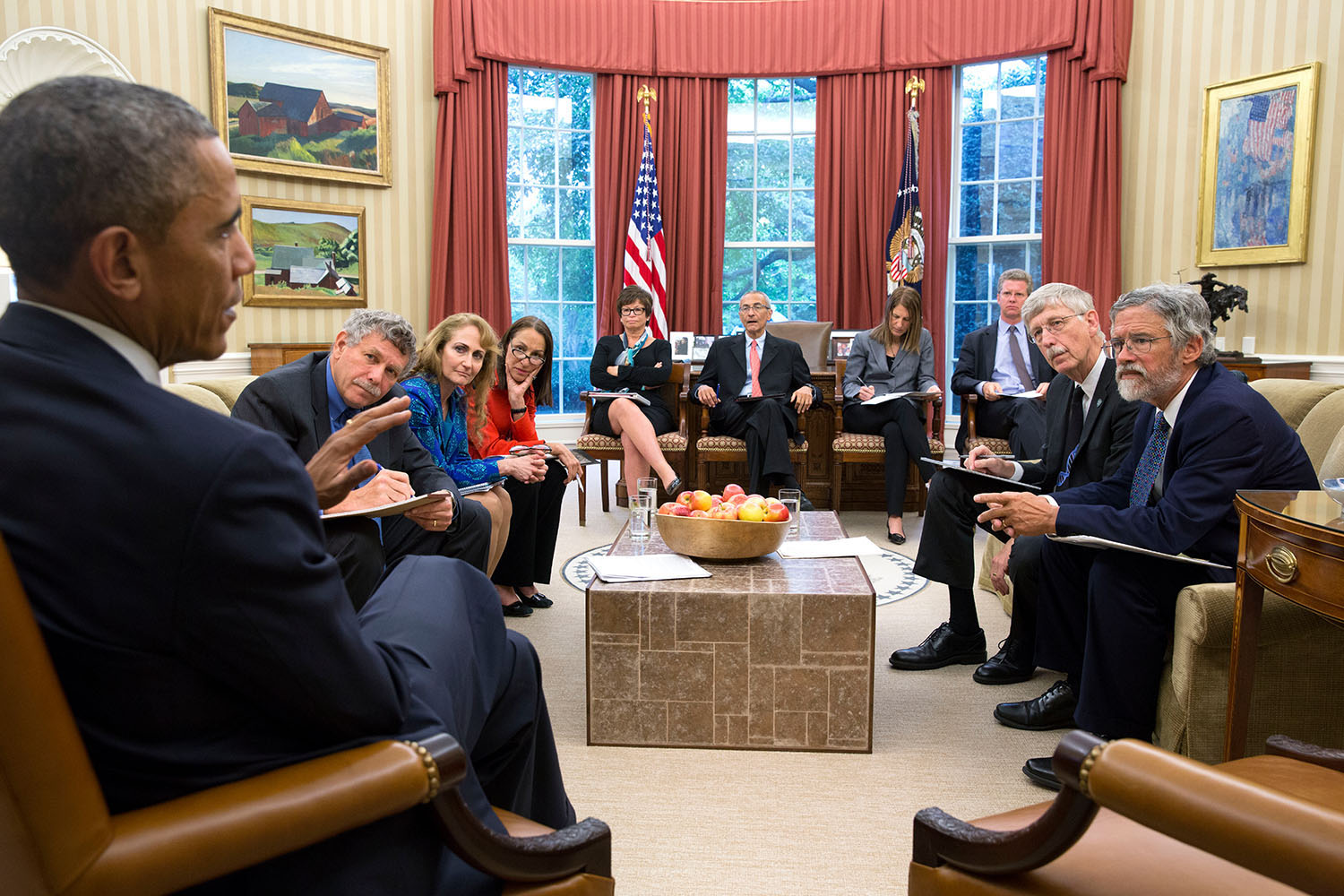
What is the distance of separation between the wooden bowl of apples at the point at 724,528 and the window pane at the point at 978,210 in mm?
5197

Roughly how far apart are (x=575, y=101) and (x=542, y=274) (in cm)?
136

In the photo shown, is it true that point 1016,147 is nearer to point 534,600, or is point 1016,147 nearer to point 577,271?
point 577,271

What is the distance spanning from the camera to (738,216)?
7609 millimetres

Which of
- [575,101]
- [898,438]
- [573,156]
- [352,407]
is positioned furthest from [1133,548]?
[575,101]

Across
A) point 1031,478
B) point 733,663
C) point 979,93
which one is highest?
point 979,93

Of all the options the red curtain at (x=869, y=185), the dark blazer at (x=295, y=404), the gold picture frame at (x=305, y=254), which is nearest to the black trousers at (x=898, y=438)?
the red curtain at (x=869, y=185)

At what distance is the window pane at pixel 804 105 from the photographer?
24.3 feet

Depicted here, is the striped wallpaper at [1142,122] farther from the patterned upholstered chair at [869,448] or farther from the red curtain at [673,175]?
the patterned upholstered chair at [869,448]

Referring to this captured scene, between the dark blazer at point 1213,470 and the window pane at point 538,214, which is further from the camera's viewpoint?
the window pane at point 538,214

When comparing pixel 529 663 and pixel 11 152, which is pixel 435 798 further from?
pixel 11 152

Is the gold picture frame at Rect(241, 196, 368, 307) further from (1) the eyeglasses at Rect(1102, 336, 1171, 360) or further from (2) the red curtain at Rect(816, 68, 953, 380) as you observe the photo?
(1) the eyeglasses at Rect(1102, 336, 1171, 360)

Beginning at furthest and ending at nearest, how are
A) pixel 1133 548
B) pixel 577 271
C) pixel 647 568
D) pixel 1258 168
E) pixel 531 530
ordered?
pixel 577 271 < pixel 1258 168 < pixel 531 530 < pixel 647 568 < pixel 1133 548

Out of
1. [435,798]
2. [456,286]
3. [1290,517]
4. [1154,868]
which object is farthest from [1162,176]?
[435,798]

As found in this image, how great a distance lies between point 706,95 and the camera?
7.22m
